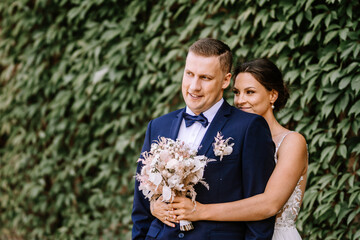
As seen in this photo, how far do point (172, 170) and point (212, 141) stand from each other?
0.36m

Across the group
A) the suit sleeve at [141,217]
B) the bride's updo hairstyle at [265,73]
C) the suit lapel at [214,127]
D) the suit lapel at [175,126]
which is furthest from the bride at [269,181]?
the suit lapel at [175,126]

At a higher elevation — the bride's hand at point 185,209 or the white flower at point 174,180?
the white flower at point 174,180

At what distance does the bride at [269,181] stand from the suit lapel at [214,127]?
1.04 ft

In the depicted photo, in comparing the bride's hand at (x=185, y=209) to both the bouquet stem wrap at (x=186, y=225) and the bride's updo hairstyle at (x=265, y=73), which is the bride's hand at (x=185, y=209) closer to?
the bouquet stem wrap at (x=186, y=225)

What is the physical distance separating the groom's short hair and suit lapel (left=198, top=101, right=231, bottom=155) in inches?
9.6

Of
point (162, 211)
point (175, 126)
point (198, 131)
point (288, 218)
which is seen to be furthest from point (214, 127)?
point (288, 218)

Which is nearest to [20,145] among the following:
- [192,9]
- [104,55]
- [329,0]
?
[104,55]

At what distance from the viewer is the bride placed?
2.13 m

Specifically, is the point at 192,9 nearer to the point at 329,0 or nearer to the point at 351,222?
the point at 329,0

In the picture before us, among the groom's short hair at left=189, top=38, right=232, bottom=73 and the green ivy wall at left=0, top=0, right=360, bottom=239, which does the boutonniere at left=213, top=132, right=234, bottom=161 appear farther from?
the green ivy wall at left=0, top=0, right=360, bottom=239

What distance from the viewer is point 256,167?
7.07ft

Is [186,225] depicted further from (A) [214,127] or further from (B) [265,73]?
(B) [265,73]

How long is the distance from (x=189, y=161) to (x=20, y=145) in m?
3.94

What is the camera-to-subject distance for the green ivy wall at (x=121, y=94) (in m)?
3.05
